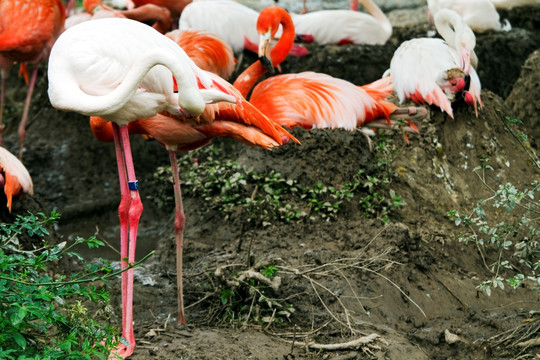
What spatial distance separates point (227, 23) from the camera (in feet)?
22.3

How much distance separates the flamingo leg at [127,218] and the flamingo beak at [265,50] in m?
1.57

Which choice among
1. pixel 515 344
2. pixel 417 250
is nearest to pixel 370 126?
pixel 417 250

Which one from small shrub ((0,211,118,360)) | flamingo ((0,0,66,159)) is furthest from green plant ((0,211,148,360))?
flamingo ((0,0,66,159))

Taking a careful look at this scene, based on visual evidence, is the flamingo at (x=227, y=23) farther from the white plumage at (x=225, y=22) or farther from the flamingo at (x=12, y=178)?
the flamingo at (x=12, y=178)

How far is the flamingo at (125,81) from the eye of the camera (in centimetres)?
351

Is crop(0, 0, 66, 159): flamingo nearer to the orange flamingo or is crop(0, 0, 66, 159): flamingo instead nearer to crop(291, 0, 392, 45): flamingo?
the orange flamingo

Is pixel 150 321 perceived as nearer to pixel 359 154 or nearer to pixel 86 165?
pixel 359 154

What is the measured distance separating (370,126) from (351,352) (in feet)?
7.03

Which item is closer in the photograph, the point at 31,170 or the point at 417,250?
the point at 417,250

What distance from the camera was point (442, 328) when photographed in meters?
4.12

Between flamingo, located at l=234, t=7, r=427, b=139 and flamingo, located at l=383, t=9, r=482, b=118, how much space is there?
1.56ft

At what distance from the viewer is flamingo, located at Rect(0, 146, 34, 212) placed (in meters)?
4.54

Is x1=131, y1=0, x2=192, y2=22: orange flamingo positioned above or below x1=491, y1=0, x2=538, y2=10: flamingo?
above

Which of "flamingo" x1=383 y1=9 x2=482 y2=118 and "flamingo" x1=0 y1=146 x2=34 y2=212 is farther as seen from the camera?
"flamingo" x1=383 y1=9 x2=482 y2=118
